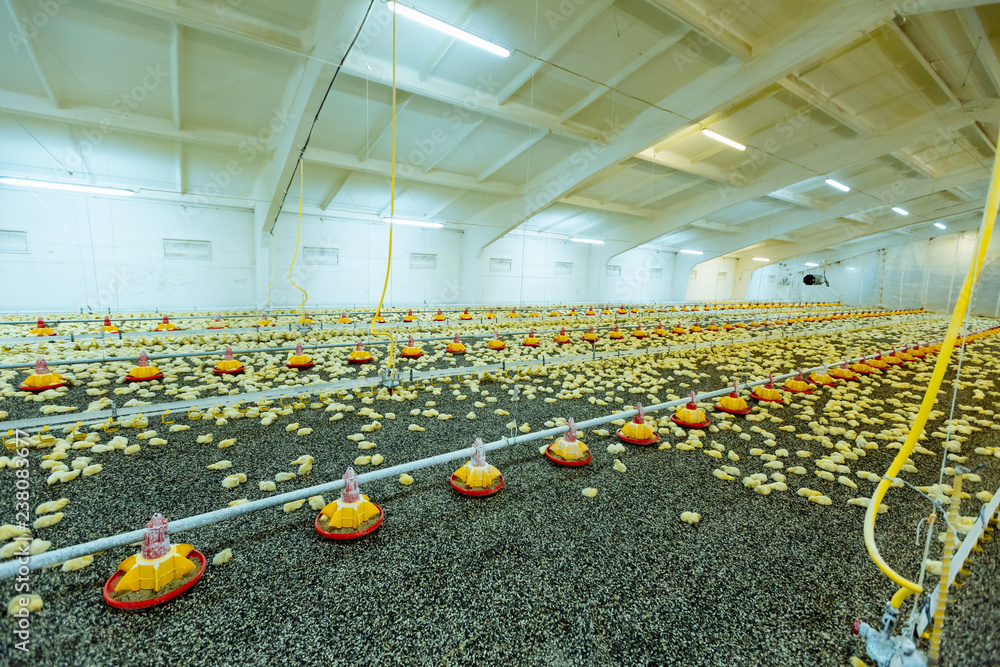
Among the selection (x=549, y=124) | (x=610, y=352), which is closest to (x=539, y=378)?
(x=610, y=352)

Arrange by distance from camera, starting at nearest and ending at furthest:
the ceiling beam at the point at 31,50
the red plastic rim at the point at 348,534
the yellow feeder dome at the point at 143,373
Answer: the red plastic rim at the point at 348,534 → the yellow feeder dome at the point at 143,373 → the ceiling beam at the point at 31,50

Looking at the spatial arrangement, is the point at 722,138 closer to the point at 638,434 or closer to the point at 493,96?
the point at 493,96

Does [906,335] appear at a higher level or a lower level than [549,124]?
lower

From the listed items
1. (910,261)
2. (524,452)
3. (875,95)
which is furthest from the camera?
(910,261)

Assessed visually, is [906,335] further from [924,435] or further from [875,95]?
[924,435]

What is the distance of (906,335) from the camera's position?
8500 millimetres

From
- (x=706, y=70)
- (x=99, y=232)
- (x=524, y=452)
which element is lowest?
(x=524, y=452)

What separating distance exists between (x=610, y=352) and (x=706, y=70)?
5211 mm

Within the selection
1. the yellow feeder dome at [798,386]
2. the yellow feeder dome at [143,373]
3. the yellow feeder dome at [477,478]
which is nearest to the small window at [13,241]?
the yellow feeder dome at [143,373]

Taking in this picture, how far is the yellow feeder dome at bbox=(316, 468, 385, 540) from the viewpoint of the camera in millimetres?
1505

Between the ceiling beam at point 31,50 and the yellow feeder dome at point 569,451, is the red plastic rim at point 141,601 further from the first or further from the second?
the ceiling beam at point 31,50

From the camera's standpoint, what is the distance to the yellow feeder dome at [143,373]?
355cm

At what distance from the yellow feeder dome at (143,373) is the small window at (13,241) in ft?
30.6

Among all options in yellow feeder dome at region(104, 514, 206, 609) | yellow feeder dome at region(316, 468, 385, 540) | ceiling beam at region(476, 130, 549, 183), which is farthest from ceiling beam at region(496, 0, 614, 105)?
yellow feeder dome at region(104, 514, 206, 609)
